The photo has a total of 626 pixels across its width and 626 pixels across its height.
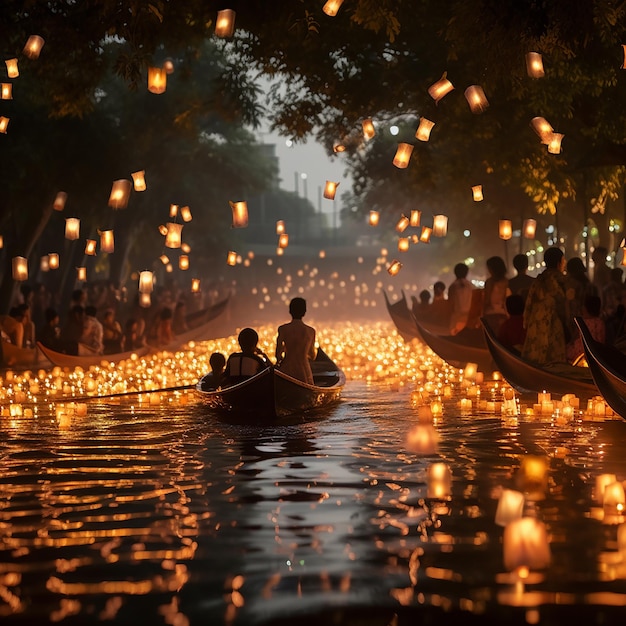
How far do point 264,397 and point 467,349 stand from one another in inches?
329

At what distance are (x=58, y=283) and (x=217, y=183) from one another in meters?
14.2

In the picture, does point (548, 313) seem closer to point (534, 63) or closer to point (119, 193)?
point (534, 63)

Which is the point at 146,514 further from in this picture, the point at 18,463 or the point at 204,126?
the point at 204,126

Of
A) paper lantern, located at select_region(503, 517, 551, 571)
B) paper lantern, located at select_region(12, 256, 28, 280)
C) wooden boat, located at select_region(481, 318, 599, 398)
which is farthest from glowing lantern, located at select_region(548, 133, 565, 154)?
paper lantern, located at select_region(503, 517, 551, 571)

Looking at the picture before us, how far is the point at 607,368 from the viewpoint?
11172mm

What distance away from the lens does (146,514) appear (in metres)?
7.78

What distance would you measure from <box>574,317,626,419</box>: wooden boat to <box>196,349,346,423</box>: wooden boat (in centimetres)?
311

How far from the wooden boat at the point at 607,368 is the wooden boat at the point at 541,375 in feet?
6.89

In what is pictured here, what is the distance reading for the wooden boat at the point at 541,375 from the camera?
14.4m

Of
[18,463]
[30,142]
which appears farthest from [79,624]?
[30,142]

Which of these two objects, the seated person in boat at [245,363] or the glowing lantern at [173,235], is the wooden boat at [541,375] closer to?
the seated person in boat at [245,363]

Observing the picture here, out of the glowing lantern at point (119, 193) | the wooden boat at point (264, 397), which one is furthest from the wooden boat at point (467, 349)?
the glowing lantern at point (119, 193)

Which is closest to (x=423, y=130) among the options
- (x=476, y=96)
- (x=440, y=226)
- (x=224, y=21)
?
(x=476, y=96)

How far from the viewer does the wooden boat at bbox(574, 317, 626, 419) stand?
442 inches
